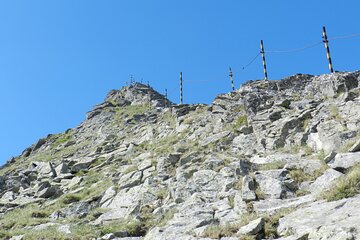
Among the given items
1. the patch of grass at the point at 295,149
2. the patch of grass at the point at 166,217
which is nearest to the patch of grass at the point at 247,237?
the patch of grass at the point at 166,217

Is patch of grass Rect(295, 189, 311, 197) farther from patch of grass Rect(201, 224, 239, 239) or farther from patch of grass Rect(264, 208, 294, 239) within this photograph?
patch of grass Rect(201, 224, 239, 239)

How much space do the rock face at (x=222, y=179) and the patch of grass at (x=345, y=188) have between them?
0.14ft

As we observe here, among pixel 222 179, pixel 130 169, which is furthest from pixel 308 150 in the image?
pixel 130 169

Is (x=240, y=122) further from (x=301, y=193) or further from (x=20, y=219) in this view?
(x=20, y=219)

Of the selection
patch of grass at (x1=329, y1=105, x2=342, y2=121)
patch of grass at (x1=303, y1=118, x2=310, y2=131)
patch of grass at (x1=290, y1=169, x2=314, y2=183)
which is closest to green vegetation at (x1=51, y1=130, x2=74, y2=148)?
patch of grass at (x1=303, y1=118, x2=310, y2=131)

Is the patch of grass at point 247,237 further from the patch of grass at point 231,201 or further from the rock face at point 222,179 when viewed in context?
the patch of grass at point 231,201

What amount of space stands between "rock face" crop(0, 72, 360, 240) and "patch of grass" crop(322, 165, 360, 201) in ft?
0.14

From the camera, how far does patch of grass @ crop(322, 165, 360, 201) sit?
1169 centimetres

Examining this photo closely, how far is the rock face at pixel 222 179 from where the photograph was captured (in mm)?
12305

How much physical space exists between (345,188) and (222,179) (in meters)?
6.37

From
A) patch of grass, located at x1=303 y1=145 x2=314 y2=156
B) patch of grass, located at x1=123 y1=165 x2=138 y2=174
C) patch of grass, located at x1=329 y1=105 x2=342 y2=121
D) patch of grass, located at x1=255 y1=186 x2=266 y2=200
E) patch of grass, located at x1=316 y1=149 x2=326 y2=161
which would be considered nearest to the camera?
patch of grass, located at x1=255 y1=186 x2=266 y2=200

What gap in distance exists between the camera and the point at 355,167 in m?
13.5

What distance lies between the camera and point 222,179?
17672mm

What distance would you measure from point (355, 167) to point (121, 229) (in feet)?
27.5
